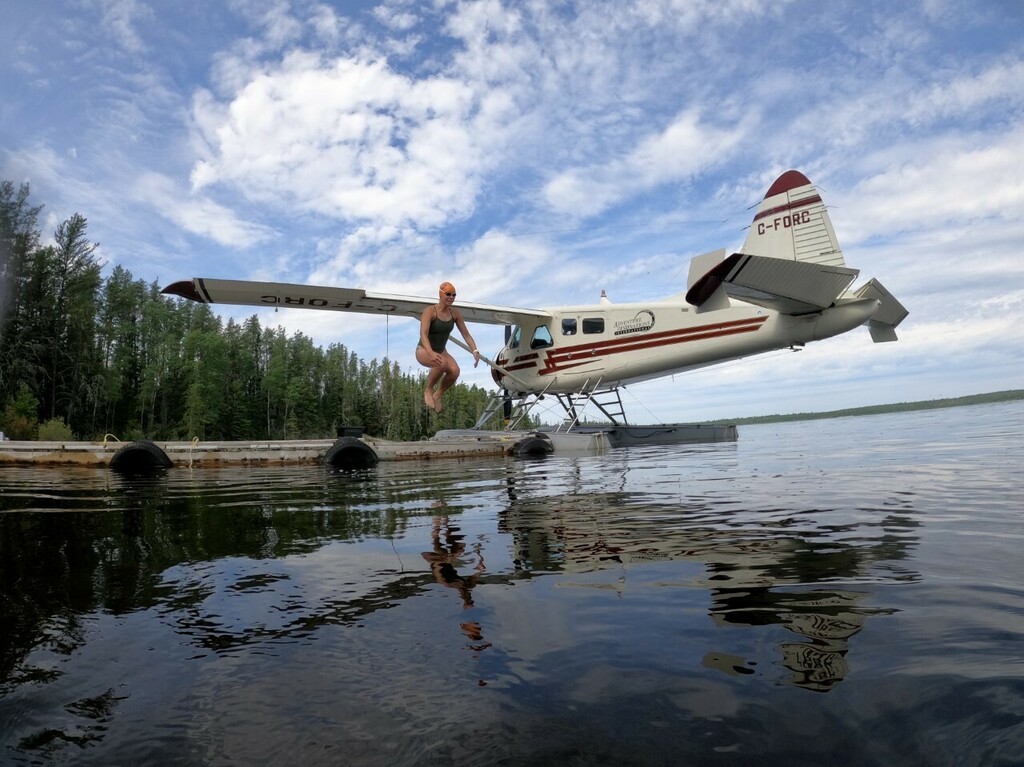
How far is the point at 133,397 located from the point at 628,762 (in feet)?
184

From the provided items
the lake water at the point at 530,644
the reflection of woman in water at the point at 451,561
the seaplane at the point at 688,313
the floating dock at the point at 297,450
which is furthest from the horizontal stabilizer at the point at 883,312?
the reflection of woman in water at the point at 451,561

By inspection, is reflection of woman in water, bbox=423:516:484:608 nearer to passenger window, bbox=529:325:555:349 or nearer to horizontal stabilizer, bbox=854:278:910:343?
horizontal stabilizer, bbox=854:278:910:343

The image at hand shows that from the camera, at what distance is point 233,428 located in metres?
51.1

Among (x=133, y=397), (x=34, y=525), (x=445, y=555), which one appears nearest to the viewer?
(x=445, y=555)

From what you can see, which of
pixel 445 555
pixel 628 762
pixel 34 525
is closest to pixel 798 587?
pixel 628 762

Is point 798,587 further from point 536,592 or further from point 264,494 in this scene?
point 264,494

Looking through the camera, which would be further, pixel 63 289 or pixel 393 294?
pixel 63 289

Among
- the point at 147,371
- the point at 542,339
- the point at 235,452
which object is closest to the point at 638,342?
the point at 542,339

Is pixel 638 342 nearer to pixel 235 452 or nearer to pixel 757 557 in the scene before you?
pixel 235 452

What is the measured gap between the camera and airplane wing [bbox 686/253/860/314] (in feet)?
29.1

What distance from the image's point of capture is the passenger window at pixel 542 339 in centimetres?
1693

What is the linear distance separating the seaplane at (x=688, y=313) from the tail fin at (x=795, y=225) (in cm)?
2

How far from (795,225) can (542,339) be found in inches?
296

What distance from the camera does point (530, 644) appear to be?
4.87ft
